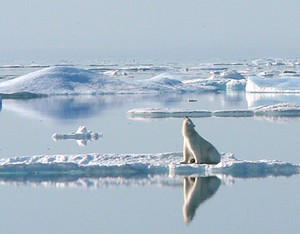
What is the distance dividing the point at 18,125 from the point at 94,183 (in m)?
7.36

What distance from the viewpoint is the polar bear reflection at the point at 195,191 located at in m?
7.47

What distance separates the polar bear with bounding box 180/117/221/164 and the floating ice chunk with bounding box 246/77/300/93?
626 inches

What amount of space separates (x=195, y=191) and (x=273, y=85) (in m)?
18.0

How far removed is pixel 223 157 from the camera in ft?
33.4

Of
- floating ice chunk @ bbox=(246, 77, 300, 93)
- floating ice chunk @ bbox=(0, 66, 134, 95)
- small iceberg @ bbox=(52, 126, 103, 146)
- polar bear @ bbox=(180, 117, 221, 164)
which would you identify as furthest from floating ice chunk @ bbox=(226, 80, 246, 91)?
polar bear @ bbox=(180, 117, 221, 164)

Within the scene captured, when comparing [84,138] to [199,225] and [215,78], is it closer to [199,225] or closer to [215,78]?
[199,225]

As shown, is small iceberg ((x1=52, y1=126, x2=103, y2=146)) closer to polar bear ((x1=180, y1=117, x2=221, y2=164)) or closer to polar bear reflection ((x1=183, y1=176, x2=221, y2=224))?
polar bear ((x1=180, y1=117, x2=221, y2=164))

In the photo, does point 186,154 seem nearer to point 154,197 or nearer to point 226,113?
point 154,197

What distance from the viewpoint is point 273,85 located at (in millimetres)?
26016

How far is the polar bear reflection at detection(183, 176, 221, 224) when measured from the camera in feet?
24.5

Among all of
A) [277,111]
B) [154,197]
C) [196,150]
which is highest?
[196,150]

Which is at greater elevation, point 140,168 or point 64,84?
point 64,84

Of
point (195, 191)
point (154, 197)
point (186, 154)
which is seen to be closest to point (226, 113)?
point (186, 154)

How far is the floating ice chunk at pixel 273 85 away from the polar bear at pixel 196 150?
15910 mm
